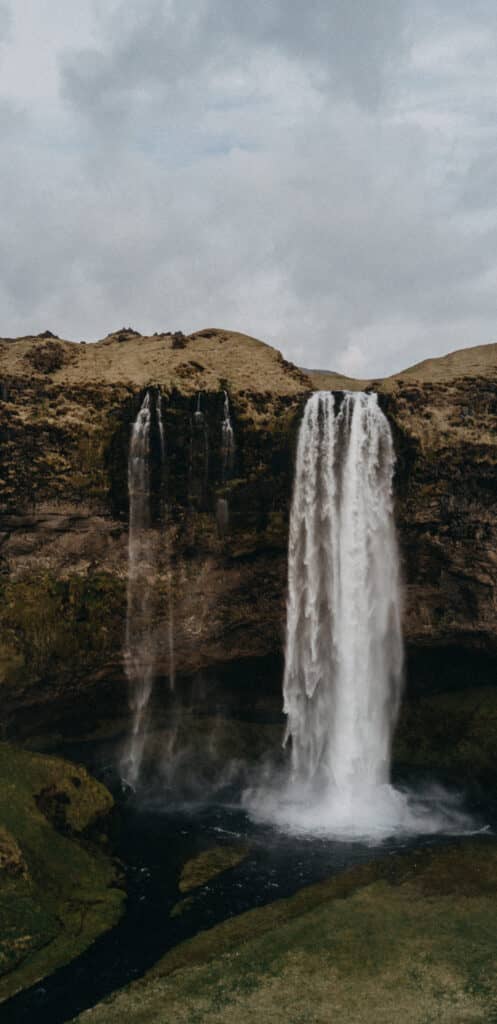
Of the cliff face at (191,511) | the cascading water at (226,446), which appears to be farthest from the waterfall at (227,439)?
the cliff face at (191,511)

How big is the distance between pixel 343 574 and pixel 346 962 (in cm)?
2570

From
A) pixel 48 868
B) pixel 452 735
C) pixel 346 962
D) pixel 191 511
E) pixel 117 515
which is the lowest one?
pixel 346 962

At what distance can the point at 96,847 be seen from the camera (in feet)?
121

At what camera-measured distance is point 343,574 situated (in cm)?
4888

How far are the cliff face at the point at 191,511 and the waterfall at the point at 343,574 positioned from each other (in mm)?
1201

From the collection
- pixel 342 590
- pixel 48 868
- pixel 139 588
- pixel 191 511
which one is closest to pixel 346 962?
pixel 48 868

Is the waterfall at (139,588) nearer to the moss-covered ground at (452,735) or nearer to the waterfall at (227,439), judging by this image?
the waterfall at (227,439)

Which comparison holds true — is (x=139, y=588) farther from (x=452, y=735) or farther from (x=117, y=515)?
(x=452, y=735)

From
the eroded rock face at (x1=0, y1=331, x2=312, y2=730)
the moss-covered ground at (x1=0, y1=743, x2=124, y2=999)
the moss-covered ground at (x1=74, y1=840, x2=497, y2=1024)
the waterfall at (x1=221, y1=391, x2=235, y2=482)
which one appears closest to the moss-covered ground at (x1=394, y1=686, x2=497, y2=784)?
the eroded rock face at (x1=0, y1=331, x2=312, y2=730)

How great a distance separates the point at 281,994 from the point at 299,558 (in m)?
28.7

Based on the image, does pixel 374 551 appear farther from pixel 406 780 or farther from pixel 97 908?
pixel 97 908

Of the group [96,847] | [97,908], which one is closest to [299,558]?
[96,847]

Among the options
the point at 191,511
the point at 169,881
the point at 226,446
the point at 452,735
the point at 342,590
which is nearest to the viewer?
the point at 169,881

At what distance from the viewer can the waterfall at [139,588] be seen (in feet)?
160
